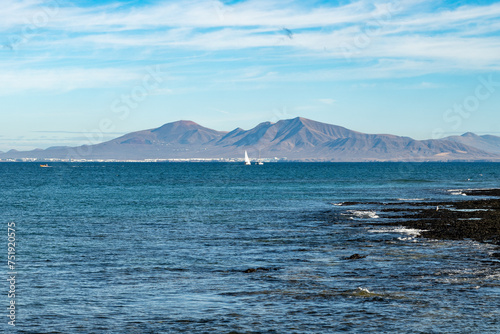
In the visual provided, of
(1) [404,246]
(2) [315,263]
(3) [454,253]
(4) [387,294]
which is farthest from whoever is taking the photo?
(1) [404,246]

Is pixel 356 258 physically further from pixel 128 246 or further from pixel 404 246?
pixel 128 246

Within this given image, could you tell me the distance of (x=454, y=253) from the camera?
104 feet

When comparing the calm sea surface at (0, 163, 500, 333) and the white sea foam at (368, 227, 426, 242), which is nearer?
the calm sea surface at (0, 163, 500, 333)

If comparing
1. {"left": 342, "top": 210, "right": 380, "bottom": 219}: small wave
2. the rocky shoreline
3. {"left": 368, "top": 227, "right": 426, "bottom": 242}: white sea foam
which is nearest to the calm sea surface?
{"left": 368, "top": 227, "right": 426, "bottom": 242}: white sea foam

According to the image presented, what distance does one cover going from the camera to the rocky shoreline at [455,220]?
3875cm

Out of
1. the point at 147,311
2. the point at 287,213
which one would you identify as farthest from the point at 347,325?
the point at 287,213

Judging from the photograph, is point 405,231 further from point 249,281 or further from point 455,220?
point 249,281

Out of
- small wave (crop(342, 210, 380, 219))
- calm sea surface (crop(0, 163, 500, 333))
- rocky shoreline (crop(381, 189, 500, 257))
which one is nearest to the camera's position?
calm sea surface (crop(0, 163, 500, 333))

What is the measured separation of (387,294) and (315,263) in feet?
23.3

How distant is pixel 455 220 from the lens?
1871 inches

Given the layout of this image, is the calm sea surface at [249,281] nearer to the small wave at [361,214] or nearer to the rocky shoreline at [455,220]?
the rocky shoreline at [455,220]

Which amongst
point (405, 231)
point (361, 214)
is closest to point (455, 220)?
point (405, 231)

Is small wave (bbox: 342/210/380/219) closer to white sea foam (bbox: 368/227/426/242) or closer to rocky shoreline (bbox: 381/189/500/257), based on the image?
rocky shoreline (bbox: 381/189/500/257)

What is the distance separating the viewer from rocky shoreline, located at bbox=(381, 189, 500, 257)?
38750 millimetres
